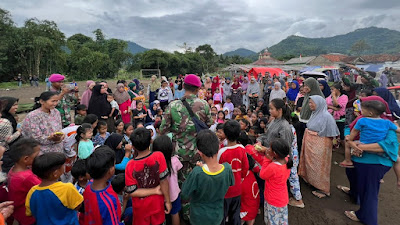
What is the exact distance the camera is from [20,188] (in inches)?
73.2

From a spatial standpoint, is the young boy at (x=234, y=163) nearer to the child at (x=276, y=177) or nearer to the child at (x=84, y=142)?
the child at (x=276, y=177)

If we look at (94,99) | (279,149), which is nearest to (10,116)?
(94,99)

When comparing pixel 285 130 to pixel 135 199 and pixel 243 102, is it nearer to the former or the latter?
pixel 135 199

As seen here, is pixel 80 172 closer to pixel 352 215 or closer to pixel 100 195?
pixel 100 195

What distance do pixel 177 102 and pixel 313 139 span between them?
238 centimetres

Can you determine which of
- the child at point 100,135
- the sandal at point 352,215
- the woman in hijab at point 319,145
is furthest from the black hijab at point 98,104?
the sandal at point 352,215

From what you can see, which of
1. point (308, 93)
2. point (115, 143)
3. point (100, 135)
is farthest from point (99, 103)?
point (308, 93)

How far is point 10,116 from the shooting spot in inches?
124

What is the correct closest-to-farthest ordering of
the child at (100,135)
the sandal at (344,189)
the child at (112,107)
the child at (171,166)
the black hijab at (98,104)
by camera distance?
the child at (171,166) → the child at (100,135) → the sandal at (344,189) → the black hijab at (98,104) → the child at (112,107)

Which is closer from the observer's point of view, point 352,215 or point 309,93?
point 352,215

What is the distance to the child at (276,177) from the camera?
221 centimetres

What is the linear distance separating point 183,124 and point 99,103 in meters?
2.75

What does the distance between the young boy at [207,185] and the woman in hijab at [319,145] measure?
6.79 feet

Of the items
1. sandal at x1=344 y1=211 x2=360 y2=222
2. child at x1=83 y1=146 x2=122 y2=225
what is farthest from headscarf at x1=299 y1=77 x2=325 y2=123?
child at x1=83 y1=146 x2=122 y2=225
